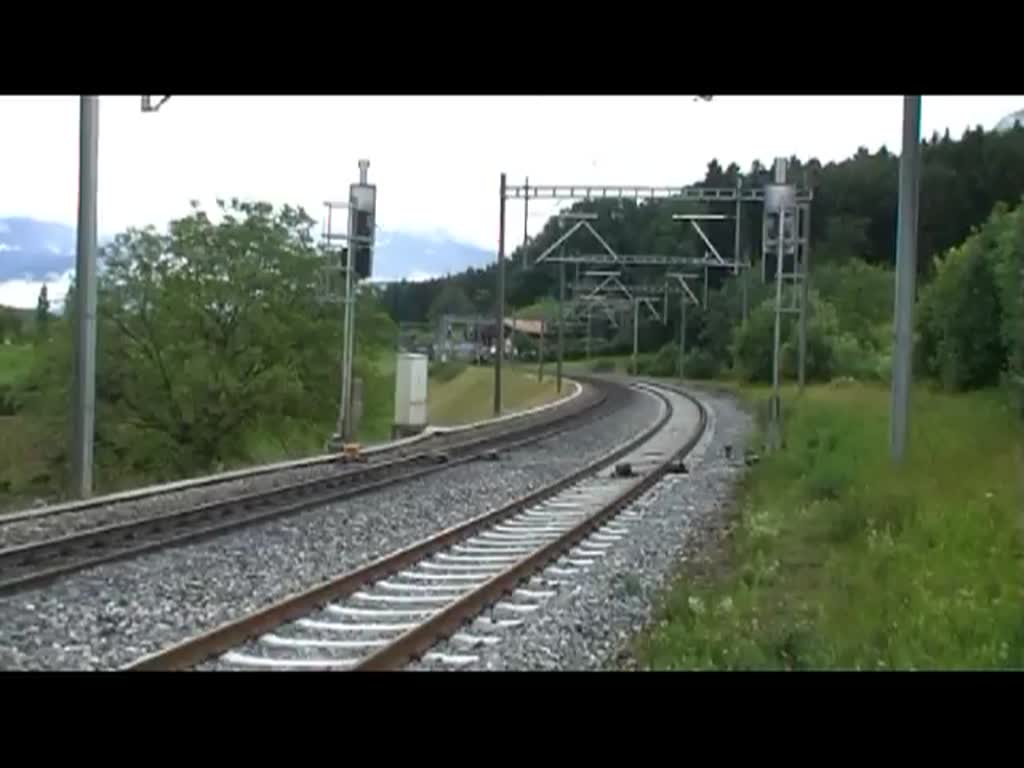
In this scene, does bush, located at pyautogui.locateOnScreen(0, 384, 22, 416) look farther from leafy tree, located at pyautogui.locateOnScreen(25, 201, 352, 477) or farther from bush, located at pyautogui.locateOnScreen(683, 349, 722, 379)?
bush, located at pyautogui.locateOnScreen(683, 349, 722, 379)

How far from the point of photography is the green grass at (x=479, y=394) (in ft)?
189

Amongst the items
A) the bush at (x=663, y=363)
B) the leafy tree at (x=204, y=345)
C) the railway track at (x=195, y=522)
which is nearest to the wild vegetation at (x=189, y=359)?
the leafy tree at (x=204, y=345)

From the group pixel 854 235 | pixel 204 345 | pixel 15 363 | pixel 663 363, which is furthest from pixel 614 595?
pixel 663 363

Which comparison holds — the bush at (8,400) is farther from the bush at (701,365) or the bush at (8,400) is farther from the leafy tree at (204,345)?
the bush at (701,365)

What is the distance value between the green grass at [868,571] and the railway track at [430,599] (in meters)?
1.14

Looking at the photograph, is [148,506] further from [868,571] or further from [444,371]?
[444,371]

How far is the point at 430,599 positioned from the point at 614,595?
142cm
